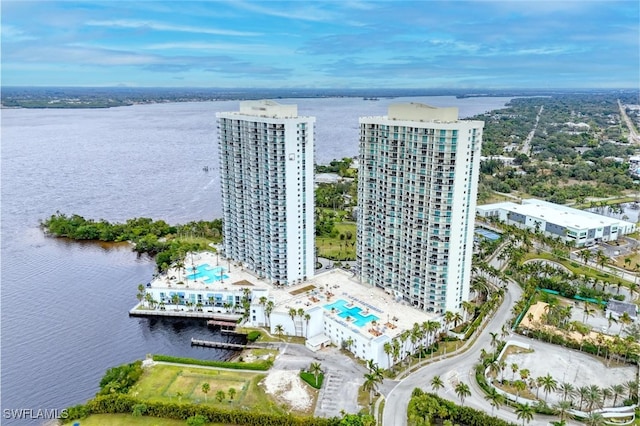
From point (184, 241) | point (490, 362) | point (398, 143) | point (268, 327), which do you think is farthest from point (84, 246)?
point (490, 362)

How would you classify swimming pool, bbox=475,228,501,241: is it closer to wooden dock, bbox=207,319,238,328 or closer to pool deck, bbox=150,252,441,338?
pool deck, bbox=150,252,441,338

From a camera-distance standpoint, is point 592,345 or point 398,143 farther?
point 398,143

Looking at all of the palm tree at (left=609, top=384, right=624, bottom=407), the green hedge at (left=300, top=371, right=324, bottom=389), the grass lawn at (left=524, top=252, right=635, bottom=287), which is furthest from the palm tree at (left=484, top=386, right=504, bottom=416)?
the grass lawn at (left=524, top=252, right=635, bottom=287)

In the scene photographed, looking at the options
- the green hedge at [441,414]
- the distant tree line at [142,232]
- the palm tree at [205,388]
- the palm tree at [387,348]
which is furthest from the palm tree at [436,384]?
the distant tree line at [142,232]

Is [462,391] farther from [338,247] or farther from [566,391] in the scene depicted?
[338,247]

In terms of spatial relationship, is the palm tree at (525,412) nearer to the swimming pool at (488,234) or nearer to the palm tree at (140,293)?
the palm tree at (140,293)

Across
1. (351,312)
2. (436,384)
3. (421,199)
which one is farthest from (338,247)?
(436,384)

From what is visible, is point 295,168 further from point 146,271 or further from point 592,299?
point 592,299
